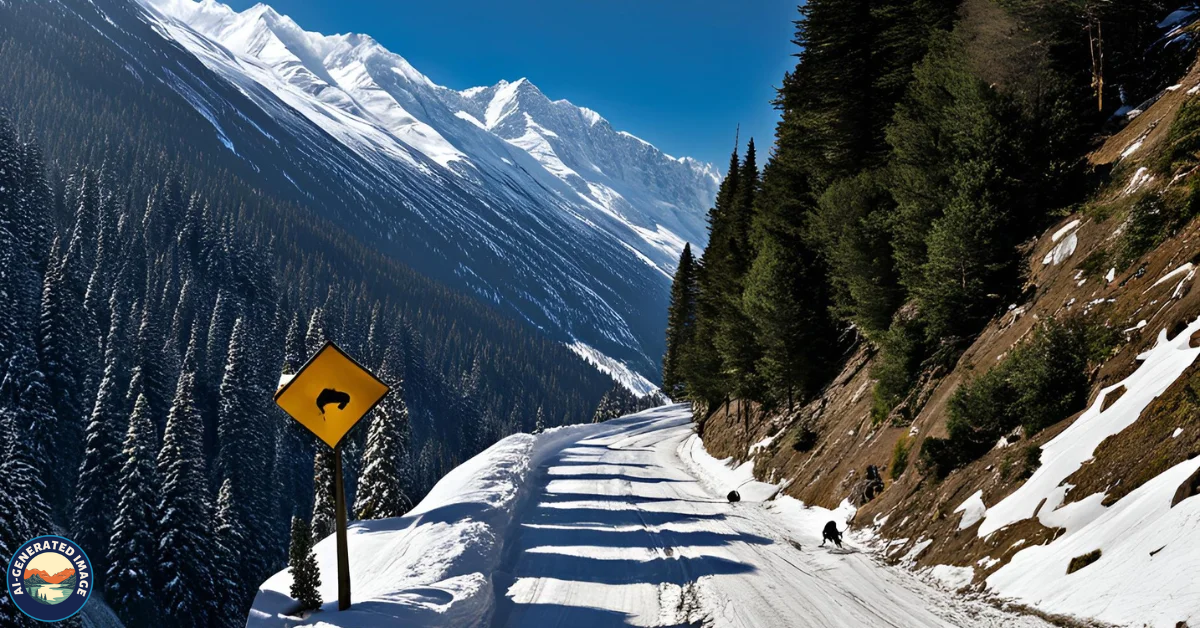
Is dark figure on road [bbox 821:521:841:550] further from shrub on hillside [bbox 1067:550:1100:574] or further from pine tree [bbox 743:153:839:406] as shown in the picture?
pine tree [bbox 743:153:839:406]

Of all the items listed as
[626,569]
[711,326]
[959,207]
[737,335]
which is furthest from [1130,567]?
[711,326]

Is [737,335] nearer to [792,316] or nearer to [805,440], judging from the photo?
[792,316]

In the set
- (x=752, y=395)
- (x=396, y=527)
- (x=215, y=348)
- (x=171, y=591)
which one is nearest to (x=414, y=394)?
(x=215, y=348)

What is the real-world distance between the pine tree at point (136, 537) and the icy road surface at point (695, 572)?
29.8m

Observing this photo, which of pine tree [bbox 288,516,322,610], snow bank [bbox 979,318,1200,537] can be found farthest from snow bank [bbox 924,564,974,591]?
pine tree [bbox 288,516,322,610]

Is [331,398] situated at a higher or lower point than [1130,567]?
lower

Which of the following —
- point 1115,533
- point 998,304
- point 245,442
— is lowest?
point 245,442

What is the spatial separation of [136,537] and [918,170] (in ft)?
144

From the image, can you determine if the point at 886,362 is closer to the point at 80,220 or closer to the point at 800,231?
the point at 800,231

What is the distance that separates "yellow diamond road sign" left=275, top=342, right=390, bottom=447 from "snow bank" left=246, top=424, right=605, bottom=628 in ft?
7.49

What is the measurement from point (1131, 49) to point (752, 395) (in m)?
18.4

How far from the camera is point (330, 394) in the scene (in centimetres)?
812

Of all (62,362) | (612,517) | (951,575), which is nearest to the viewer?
(951,575)

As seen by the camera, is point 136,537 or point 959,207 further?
point 136,537
